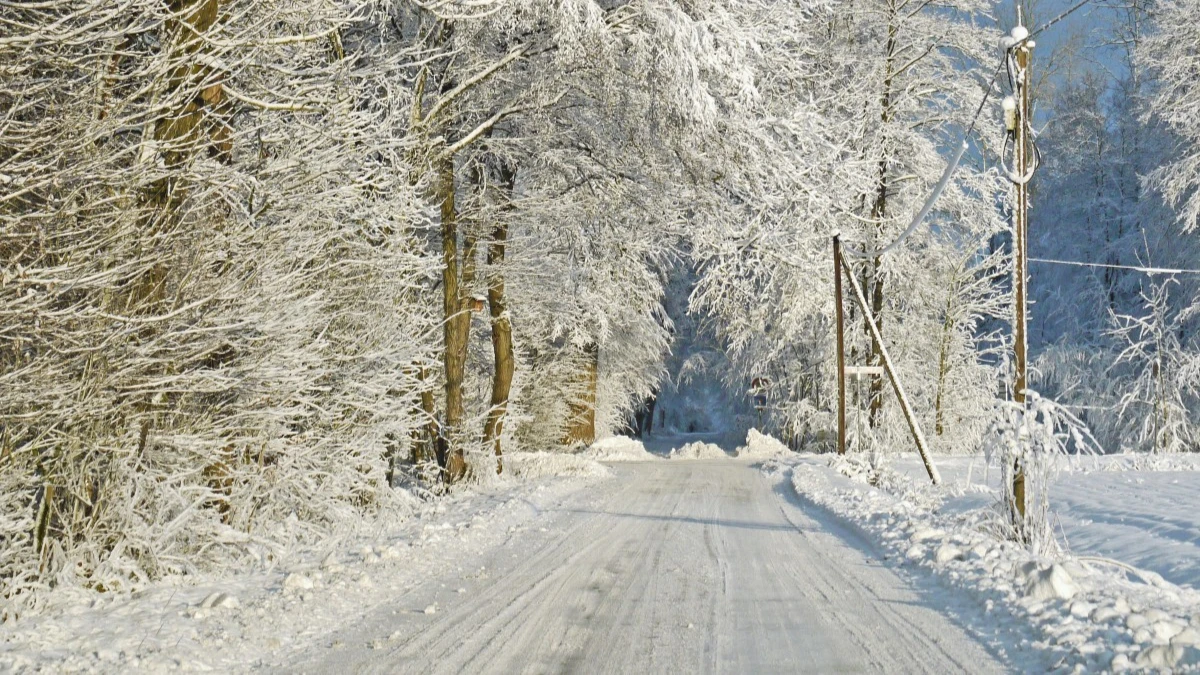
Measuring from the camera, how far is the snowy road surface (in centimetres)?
484

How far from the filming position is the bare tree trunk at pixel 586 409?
25984 mm

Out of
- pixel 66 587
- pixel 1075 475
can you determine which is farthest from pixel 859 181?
pixel 66 587

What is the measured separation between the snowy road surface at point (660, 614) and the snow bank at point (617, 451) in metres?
14.2

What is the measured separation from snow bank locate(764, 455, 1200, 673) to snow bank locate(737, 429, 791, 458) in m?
13.9

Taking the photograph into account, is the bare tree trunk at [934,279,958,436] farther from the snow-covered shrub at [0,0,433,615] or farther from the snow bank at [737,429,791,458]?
the snow-covered shrub at [0,0,433,615]

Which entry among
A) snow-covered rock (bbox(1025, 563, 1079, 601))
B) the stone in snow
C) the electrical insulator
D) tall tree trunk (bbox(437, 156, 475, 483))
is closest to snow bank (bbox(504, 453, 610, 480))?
tall tree trunk (bbox(437, 156, 475, 483))

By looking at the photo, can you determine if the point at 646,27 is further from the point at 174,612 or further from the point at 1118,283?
the point at 1118,283

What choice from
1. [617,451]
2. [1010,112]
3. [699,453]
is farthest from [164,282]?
[699,453]

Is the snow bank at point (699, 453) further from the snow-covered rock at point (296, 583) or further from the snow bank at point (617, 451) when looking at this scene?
the snow-covered rock at point (296, 583)

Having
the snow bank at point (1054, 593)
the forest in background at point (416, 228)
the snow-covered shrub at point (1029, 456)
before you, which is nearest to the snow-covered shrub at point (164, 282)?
the forest in background at point (416, 228)

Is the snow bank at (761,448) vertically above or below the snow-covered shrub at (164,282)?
below

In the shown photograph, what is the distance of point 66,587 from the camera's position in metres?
6.19

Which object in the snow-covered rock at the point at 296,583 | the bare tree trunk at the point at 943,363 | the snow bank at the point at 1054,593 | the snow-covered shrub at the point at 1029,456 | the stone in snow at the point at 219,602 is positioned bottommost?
the stone in snow at the point at 219,602

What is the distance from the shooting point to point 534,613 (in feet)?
19.5
